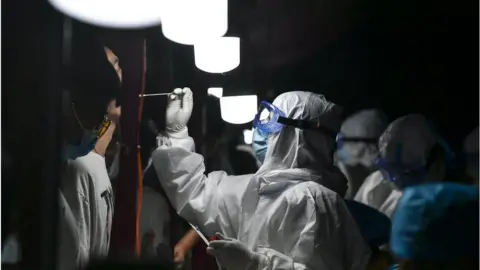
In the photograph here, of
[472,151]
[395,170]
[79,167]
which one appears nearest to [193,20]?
[79,167]

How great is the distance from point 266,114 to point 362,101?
0.19m

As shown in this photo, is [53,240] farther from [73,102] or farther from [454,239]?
[454,239]

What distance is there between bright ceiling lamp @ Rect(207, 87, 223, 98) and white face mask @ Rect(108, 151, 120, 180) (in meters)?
0.25

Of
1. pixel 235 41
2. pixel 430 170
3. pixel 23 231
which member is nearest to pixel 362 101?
pixel 430 170

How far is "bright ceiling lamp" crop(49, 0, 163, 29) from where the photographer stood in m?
1.20

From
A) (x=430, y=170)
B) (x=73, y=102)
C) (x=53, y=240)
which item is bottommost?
(x=53, y=240)

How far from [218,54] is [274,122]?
20 centimetres

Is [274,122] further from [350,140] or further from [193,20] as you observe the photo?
[193,20]

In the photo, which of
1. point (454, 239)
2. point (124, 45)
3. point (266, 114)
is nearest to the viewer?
point (454, 239)

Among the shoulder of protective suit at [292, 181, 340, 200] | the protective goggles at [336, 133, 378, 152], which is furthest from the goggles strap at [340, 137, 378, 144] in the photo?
A: the shoulder of protective suit at [292, 181, 340, 200]

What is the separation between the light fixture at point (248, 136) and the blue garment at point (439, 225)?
33 centimetres

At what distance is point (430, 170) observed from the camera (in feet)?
3.42

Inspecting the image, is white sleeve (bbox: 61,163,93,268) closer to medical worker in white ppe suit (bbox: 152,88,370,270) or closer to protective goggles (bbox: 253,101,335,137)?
medical worker in white ppe suit (bbox: 152,88,370,270)

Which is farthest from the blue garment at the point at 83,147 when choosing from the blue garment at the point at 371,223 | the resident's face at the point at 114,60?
the blue garment at the point at 371,223
